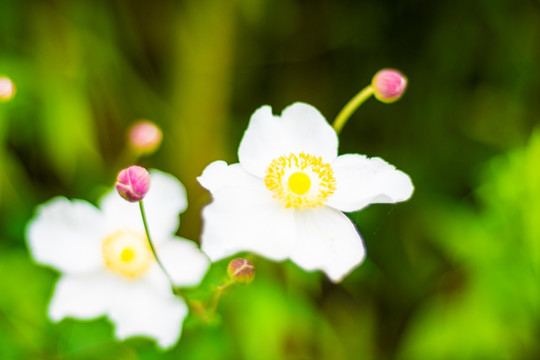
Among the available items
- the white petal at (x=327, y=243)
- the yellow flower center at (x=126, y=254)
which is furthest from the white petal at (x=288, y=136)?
the yellow flower center at (x=126, y=254)

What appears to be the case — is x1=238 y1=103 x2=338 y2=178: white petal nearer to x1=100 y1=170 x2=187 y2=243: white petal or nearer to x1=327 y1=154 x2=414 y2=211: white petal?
x1=327 y1=154 x2=414 y2=211: white petal

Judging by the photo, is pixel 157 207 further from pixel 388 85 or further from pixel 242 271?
pixel 388 85

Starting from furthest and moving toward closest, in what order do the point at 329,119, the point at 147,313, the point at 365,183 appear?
the point at 329,119 → the point at 147,313 → the point at 365,183

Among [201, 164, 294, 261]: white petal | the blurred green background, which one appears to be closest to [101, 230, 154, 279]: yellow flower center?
the blurred green background

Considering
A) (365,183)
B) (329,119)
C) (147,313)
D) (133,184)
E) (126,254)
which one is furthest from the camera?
(329,119)

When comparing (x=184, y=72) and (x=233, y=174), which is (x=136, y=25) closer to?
(x=184, y=72)

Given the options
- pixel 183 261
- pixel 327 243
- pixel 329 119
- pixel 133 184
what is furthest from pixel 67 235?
pixel 329 119
